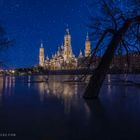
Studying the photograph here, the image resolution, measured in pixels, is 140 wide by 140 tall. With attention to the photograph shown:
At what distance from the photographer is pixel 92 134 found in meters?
8.84

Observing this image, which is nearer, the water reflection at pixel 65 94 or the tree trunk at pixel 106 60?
the water reflection at pixel 65 94

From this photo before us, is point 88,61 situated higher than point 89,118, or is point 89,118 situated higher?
point 88,61

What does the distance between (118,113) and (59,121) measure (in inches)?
119

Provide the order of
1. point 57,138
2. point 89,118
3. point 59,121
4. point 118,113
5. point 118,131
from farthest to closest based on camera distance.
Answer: point 118,113 → point 89,118 → point 59,121 → point 118,131 → point 57,138

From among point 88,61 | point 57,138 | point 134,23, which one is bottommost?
point 57,138

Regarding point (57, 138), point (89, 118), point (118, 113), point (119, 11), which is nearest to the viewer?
point (57, 138)

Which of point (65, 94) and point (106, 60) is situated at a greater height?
point (106, 60)

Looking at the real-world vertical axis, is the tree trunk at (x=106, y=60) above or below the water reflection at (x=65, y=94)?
above

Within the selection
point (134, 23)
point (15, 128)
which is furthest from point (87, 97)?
point (15, 128)

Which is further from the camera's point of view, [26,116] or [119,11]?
[119,11]

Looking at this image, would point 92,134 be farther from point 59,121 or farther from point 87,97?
point 87,97

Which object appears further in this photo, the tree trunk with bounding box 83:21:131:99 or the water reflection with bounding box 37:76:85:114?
the tree trunk with bounding box 83:21:131:99

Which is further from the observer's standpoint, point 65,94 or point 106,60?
point 65,94

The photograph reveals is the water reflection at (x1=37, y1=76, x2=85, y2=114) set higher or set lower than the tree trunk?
lower
